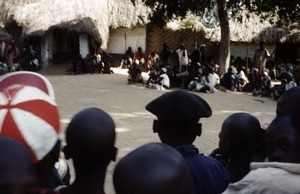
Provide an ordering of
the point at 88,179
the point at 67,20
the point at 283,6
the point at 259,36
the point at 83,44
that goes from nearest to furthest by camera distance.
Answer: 1. the point at 88,179
2. the point at 283,6
3. the point at 67,20
4. the point at 83,44
5. the point at 259,36

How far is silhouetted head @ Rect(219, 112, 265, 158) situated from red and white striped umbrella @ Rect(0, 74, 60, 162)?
1.17 meters

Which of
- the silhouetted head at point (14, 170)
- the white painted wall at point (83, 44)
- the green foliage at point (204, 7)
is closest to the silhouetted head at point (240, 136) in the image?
the silhouetted head at point (14, 170)

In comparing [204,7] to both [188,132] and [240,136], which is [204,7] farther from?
[188,132]

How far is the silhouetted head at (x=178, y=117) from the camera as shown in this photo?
2174 millimetres

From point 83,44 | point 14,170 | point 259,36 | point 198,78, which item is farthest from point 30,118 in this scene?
point 259,36

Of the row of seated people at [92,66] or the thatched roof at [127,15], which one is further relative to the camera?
the thatched roof at [127,15]

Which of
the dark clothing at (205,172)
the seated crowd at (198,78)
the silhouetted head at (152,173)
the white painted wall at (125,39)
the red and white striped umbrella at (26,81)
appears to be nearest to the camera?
the silhouetted head at (152,173)

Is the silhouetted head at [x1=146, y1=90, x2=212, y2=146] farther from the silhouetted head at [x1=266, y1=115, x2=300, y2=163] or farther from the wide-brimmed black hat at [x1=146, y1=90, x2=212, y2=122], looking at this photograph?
the silhouetted head at [x1=266, y1=115, x2=300, y2=163]

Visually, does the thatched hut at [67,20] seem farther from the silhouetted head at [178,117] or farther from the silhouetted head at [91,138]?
the silhouetted head at [91,138]

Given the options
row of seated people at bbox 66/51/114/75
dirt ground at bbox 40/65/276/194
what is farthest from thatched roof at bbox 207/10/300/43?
dirt ground at bbox 40/65/276/194

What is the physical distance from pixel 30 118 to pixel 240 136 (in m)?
1.32

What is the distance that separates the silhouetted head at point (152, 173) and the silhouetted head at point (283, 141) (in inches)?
23.3

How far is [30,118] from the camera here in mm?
1548

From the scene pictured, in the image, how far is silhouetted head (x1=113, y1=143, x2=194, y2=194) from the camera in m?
1.20
